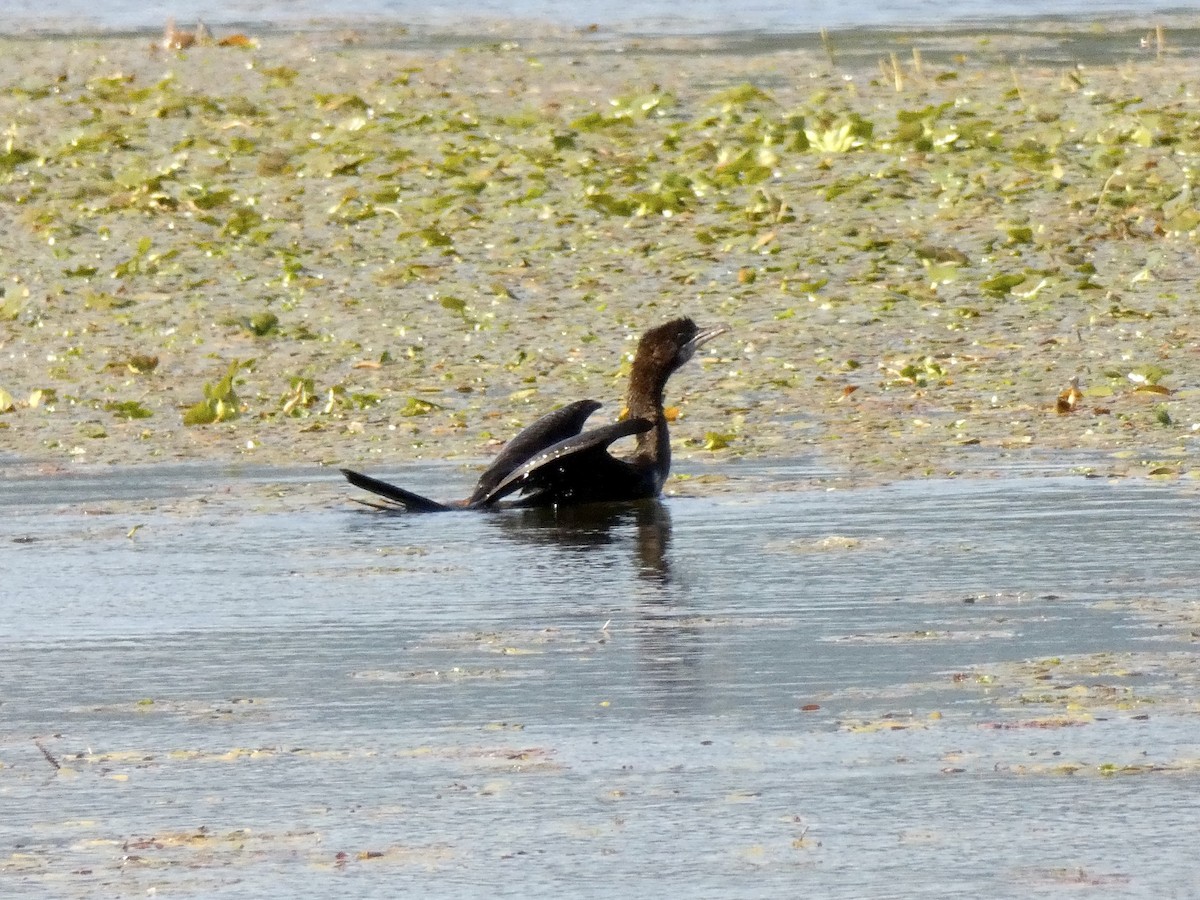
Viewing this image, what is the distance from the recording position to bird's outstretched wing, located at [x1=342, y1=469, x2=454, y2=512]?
9.12 m

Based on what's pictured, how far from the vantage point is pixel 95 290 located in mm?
14727

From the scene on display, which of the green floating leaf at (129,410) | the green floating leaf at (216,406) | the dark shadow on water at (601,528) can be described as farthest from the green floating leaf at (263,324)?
the dark shadow on water at (601,528)

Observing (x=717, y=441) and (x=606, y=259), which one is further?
(x=606, y=259)

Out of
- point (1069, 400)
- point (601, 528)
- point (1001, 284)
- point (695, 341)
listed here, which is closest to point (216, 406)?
point (695, 341)

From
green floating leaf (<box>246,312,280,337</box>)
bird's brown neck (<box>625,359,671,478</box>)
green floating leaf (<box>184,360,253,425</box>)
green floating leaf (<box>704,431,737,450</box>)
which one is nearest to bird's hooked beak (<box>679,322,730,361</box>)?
bird's brown neck (<box>625,359,671,478</box>)

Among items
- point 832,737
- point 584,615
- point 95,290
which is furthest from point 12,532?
point 95,290

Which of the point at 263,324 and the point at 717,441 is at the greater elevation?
the point at 263,324

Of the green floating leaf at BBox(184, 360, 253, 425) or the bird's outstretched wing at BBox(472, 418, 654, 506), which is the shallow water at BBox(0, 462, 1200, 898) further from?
the green floating leaf at BBox(184, 360, 253, 425)

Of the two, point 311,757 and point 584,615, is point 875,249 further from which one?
point 311,757

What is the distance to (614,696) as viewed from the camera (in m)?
6.43

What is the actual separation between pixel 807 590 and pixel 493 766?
2153mm

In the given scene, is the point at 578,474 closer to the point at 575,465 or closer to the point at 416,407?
the point at 575,465

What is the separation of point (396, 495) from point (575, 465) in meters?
0.72

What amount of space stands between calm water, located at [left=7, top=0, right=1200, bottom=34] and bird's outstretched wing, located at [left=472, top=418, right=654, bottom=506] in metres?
18.7
